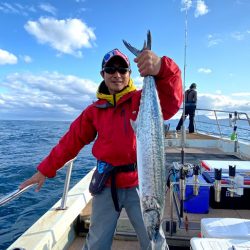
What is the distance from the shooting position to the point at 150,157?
1859 millimetres

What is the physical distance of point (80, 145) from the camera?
105 inches

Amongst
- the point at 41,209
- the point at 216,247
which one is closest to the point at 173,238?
the point at 216,247

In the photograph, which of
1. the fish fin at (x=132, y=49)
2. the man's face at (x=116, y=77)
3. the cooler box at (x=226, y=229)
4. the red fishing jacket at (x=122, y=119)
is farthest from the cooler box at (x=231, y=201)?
the fish fin at (x=132, y=49)

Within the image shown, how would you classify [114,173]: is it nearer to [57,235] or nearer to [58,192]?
[57,235]

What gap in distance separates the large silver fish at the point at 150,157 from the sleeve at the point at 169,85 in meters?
0.09

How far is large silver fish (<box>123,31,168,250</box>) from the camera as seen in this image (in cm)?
180

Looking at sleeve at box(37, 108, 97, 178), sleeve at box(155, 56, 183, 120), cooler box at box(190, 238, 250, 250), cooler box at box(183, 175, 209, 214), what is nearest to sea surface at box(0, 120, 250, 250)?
sleeve at box(37, 108, 97, 178)

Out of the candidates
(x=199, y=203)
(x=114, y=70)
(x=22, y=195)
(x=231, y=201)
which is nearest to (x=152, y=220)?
(x=114, y=70)

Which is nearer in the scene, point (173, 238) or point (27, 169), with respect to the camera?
point (173, 238)

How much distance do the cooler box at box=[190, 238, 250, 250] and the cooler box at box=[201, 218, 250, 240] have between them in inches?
7.9

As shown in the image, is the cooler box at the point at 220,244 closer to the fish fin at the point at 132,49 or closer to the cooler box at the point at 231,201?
the fish fin at the point at 132,49

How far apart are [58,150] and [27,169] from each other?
9399 mm

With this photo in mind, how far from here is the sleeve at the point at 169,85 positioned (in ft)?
6.72

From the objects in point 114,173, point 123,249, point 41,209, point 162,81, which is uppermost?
point 162,81
